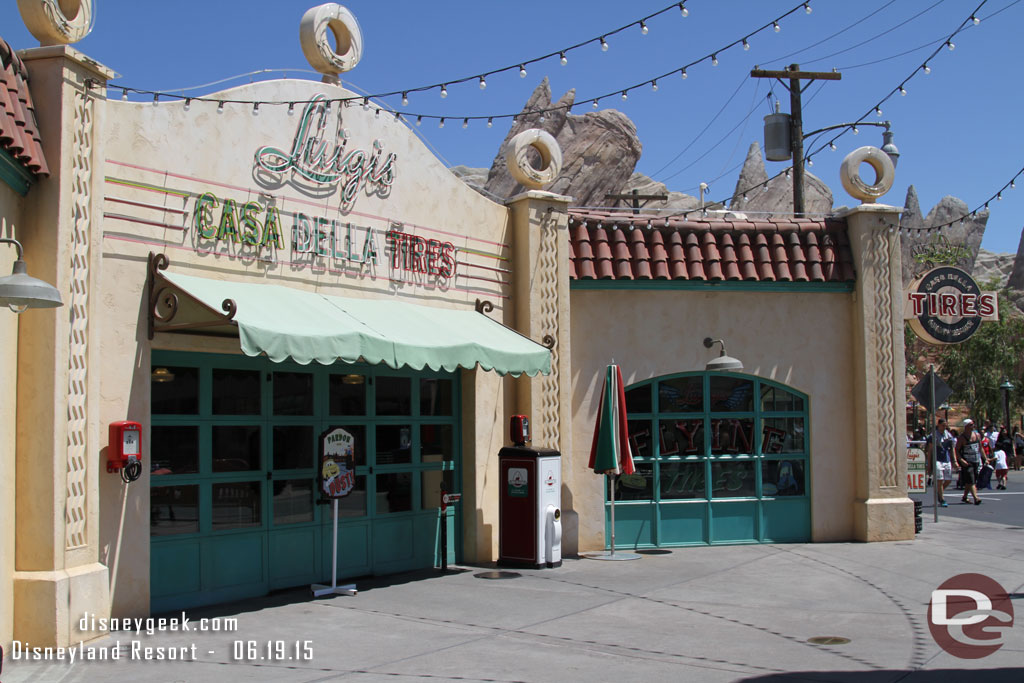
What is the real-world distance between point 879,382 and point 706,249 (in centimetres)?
332

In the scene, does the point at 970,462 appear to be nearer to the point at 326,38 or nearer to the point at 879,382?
the point at 879,382

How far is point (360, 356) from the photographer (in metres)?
9.51

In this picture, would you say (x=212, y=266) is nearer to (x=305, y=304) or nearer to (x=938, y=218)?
(x=305, y=304)

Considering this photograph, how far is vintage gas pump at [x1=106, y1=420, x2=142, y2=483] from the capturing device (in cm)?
862

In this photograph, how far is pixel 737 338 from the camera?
14.6 metres

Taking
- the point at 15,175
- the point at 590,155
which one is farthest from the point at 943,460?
the point at 590,155

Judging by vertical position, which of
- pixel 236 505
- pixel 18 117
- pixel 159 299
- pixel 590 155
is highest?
pixel 590 155

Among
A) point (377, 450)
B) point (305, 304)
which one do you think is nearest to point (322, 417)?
point (377, 450)

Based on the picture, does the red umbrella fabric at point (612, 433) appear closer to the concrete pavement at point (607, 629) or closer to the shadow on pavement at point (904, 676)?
the concrete pavement at point (607, 629)

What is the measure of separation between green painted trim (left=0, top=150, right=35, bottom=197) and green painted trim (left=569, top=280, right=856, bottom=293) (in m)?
7.57

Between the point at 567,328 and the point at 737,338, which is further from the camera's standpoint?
the point at 737,338

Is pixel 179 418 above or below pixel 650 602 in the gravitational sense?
above

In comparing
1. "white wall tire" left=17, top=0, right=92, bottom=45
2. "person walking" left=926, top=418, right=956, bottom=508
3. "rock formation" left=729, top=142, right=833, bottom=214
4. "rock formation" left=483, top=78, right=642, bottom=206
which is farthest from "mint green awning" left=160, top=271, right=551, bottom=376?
"rock formation" left=729, top=142, right=833, bottom=214

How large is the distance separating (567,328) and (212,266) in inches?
206
